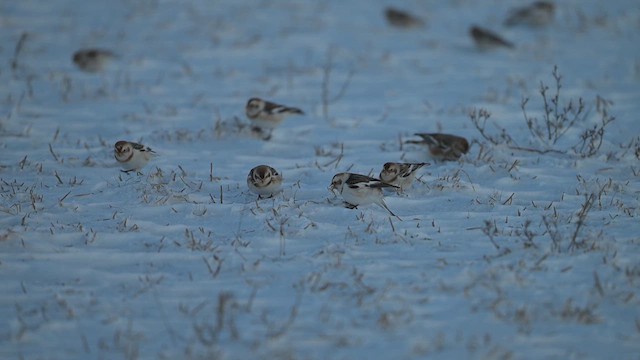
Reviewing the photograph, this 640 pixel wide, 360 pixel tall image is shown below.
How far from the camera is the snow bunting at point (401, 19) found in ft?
55.5

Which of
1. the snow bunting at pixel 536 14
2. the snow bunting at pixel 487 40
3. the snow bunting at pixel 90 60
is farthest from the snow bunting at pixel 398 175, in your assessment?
the snow bunting at pixel 536 14

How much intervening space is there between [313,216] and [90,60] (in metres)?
8.19

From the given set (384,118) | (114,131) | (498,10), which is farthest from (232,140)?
(498,10)

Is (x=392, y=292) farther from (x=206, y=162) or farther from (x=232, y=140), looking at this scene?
(x=232, y=140)

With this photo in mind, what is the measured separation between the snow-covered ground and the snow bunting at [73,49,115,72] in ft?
0.77

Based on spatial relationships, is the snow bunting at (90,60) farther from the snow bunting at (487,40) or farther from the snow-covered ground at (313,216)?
the snow bunting at (487,40)

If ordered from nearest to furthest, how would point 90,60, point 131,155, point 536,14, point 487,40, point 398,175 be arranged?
1. point 398,175
2. point 131,155
3. point 90,60
4. point 487,40
5. point 536,14

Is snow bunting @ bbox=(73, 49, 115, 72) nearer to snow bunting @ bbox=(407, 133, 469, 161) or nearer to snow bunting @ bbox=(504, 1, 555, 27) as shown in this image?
snow bunting @ bbox=(407, 133, 469, 161)

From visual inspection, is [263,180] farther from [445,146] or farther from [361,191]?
[445,146]

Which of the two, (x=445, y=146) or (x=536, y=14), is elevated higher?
(x=536, y=14)

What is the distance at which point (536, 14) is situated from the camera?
1686 centimetres

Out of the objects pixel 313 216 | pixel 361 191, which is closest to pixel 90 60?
pixel 313 216

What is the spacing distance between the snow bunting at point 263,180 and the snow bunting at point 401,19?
420 inches

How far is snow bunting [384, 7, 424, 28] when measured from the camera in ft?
Answer: 55.5
